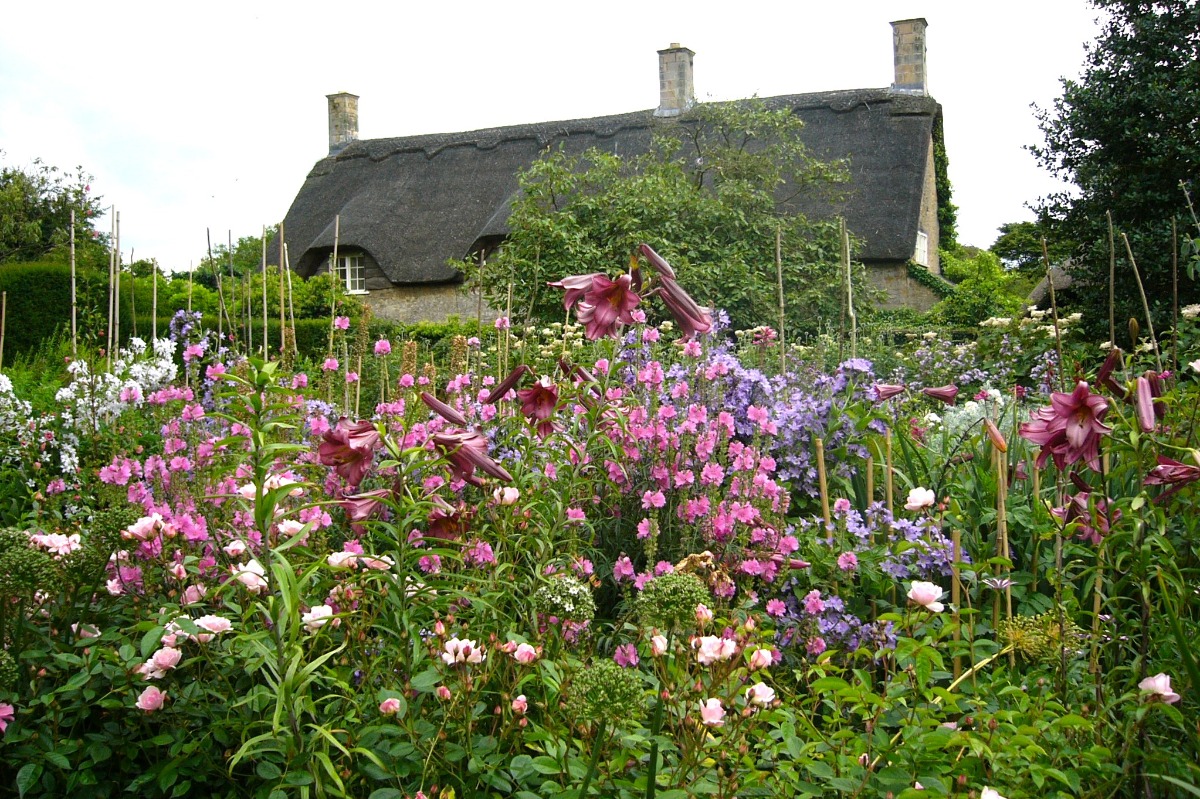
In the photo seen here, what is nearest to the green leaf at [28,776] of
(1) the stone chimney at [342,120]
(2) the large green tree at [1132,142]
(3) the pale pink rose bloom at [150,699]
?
(3) the pale pink rose bloom at [150,699]

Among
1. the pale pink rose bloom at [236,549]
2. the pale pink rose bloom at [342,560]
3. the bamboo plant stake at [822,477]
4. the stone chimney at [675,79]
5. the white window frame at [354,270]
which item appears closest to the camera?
the pale pink rose bloom at [342,560]

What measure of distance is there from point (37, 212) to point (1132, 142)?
73.9 feet

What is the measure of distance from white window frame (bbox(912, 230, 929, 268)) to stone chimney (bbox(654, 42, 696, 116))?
532 cm

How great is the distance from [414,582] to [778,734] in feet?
2.23

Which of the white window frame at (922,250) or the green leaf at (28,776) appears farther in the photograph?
the white window frame at (922,250)

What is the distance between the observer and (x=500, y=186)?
72.5 ft

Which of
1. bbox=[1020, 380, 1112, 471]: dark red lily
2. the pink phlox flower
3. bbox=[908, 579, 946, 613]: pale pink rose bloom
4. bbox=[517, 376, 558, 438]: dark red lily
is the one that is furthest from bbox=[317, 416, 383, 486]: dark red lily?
bbox=[1020, 380, 1112, 471]: dark red lily

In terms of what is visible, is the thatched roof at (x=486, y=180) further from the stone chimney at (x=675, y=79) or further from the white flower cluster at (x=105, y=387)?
the white flower cluster at (x=105, y=387)

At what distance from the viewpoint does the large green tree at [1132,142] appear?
10.0 m

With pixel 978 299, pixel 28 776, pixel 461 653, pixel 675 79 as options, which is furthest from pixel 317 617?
pixel 675 79

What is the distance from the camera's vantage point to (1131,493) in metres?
2.69

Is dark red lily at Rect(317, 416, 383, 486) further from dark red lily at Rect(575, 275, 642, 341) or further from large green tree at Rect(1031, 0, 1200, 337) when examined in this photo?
large green tree at Rect(1031, 0, 1200, 337)

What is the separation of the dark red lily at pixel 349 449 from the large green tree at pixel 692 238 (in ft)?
27.1

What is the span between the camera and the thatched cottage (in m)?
18.2
